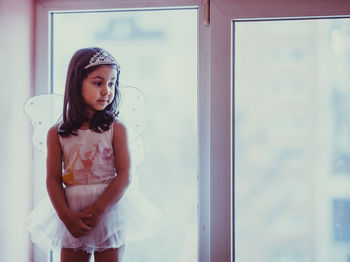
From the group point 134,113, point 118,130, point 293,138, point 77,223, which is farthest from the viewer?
point 293,138

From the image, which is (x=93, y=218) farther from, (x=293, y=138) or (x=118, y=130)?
(x=293, y=138)

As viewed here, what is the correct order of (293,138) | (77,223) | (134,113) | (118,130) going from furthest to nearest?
(293,138), (134,113), (118,130), (77,223)

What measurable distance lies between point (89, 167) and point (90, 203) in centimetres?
13

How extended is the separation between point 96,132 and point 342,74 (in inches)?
42.8

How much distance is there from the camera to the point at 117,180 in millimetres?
1354

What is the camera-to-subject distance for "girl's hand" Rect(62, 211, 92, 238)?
1296 mm

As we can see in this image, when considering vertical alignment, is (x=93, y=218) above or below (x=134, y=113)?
below

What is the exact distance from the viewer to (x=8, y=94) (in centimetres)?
151

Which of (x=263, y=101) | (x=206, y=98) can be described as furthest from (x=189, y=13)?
(x=263, y=101)

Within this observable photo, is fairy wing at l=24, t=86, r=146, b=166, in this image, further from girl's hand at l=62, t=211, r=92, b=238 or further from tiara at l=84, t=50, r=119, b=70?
girl's hand at l=62, t=211, r=92, b=238

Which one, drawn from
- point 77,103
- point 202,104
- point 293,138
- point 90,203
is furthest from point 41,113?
point 293,138

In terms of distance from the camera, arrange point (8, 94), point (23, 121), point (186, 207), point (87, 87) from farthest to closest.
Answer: point (186, 207) → point (23, 121) → point (8, 94) → point (87, 87)

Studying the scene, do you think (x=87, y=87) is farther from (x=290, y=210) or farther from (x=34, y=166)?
(x=290, y=210)

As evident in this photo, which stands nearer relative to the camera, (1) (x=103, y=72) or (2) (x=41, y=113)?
(1) (x=103, y=72)
